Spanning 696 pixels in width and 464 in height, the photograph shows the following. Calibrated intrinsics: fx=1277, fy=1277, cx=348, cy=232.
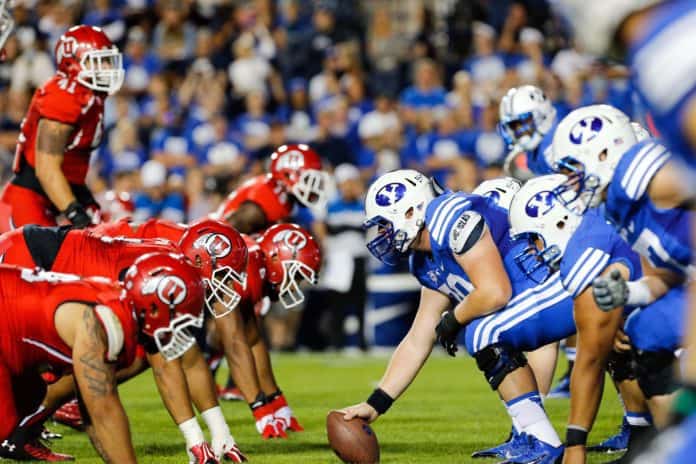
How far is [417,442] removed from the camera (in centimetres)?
682

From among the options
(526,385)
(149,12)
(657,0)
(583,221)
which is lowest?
(526,385)

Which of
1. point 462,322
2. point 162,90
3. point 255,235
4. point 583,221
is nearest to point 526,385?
point 462,322

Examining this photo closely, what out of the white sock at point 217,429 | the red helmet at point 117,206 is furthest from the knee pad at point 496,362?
the red helmet at point 117,206

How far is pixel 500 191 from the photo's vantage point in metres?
6.56

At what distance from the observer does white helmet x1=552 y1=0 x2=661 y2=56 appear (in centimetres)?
290

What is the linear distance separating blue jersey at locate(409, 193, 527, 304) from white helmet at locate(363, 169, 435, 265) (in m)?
0.11

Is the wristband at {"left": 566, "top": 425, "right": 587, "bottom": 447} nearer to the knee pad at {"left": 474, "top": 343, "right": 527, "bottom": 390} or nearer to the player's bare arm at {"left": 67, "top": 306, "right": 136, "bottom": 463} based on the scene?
the knee pad at {"left": 474, "top": 343, "right": 527, "bottom": 390}

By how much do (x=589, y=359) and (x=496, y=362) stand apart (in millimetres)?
845

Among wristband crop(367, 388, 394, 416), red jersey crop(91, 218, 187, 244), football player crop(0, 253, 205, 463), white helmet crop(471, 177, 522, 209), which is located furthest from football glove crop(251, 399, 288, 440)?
football player crop(0, 253, 205, 463)

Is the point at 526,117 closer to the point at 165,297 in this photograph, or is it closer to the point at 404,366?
the point at 404,366

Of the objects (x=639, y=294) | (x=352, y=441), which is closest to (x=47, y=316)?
(x=352, y=441)

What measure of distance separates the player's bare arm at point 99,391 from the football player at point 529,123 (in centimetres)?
451

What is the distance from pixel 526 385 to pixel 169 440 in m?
2.17

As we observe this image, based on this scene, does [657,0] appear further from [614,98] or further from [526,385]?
[614,98]
